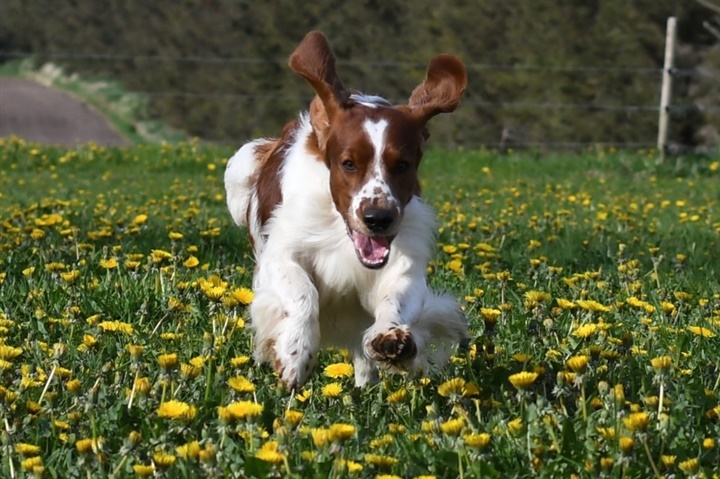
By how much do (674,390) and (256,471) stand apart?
1.27 meters

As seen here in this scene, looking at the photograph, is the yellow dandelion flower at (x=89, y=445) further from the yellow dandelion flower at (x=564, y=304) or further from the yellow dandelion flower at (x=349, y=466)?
the yellow dandelion flower at (x=564, y=304)

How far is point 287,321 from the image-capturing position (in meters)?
3.47

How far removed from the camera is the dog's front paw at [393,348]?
10.3 feet

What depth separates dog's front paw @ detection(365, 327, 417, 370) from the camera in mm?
3137

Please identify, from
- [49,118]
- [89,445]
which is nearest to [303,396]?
[89,445]

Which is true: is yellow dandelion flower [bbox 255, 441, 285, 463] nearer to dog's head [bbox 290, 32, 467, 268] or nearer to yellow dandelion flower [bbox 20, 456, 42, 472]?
yellow dandelion flower [bbox 20, 456, 42, 472]

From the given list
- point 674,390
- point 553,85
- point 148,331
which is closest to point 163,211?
point 148,331

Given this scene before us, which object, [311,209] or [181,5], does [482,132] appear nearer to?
[181,5]

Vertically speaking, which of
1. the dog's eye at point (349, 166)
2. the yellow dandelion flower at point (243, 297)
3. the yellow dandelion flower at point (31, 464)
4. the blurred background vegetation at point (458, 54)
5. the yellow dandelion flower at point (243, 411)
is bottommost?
the blurred background vegetation at point (458, 54)

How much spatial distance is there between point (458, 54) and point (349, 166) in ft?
54.1

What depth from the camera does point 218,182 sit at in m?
10.7

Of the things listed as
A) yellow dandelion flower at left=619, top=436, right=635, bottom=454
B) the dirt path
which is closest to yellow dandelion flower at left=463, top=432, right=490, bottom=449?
yellow dandelion flower at left=619, top=436, right=635, bottom=454

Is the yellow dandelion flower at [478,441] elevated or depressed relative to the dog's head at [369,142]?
depressed

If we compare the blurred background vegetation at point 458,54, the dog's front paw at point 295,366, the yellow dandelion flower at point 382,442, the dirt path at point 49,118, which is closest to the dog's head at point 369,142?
the dog's front paw at point 295,366
